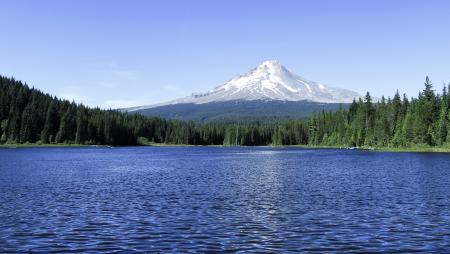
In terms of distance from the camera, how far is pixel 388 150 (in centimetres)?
18875

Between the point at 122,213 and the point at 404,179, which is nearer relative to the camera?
the point at 122,213

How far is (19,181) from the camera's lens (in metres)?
69.8

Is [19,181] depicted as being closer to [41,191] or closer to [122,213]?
[41,191]

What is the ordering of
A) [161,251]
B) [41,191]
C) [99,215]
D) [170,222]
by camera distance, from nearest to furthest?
[161,251], [170,222], [99,215], [41,191]

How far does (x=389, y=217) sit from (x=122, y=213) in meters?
20.6

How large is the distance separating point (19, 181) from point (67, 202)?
83.2 ft

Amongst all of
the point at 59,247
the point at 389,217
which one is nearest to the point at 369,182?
the point at 389,217

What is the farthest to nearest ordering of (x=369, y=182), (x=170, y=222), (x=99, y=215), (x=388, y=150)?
1. (x=388, y=150)
2. (x=369, y=182)
3. (x=99, y=215)
4. (x=170, y=222)

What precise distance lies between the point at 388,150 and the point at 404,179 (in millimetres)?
120871

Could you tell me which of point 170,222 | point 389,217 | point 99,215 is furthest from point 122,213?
point 389,217

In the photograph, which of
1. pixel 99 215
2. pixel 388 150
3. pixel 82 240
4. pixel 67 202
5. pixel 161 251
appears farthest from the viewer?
pixel 388 150

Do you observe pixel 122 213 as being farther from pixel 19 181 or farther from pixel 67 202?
pixel 19 181

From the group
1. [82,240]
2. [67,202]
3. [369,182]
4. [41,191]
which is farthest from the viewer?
[369,182]

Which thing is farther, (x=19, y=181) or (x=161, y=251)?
(x=19, y=181)
